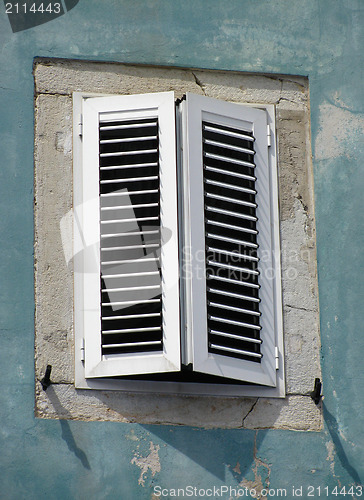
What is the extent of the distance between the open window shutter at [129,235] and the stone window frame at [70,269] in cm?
19

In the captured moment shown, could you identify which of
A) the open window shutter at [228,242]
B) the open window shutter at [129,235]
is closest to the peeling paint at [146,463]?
the open window shutter at [129,235]

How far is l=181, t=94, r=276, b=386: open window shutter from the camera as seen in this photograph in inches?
239

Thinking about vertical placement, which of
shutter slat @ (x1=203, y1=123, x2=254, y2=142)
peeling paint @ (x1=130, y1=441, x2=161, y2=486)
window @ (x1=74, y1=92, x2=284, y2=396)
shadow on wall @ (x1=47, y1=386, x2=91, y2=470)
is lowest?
peeling paint @ (x1=130, y1=441, x2=161, y2=486)

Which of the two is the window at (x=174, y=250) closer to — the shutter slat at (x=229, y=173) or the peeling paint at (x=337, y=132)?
the shutter slat at (x=229, y=173)

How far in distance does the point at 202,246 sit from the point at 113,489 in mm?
1541

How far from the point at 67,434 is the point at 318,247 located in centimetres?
201

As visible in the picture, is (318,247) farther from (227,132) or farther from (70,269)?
(70,269)

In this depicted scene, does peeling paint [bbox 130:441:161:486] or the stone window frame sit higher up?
the stone window frame

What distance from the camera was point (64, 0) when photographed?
683 cm

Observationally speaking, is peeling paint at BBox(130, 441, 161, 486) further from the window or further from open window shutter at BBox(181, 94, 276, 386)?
open window shutter at BBox(181, 94, 276, 386)

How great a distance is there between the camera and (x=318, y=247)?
6.62 metres

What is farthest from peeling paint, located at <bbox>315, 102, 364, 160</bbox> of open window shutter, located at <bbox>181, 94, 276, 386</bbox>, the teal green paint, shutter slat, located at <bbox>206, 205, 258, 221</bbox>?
shutter slat, located at <bbox>206, 205, 258, 221</bbox>

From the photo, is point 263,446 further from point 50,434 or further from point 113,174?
point 113,174

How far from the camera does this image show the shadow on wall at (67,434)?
6016 millimetres
